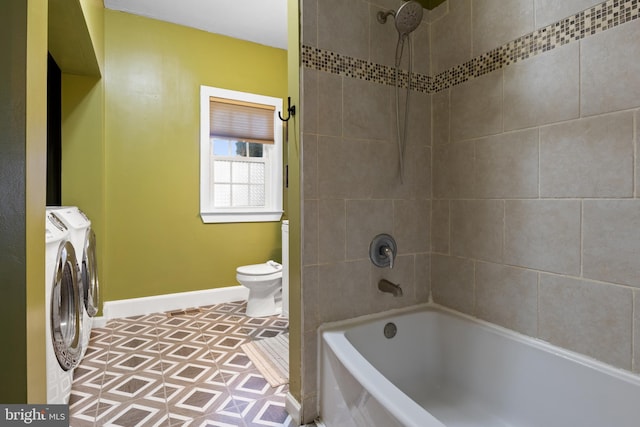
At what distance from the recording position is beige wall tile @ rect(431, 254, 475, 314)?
167 centimetres

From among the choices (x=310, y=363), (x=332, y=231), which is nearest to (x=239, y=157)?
(x=332, y=231)

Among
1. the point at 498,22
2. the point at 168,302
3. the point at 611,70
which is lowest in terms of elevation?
the point at 168,302

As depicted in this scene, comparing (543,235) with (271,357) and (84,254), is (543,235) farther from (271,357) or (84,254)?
(84,254)

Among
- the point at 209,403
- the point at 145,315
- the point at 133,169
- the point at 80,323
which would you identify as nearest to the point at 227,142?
the point at 133,169

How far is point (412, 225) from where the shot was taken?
5.99 feet

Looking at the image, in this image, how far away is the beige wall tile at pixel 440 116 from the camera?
5.85 feet

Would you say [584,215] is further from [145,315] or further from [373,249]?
[145,315]

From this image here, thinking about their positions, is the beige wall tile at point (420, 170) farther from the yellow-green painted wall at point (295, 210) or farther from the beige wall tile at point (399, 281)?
the yellow-green painted wall at point (295, 210)

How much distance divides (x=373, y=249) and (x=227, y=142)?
7.57 feet

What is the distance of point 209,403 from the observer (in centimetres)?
167

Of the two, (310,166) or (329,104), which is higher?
(329,104)

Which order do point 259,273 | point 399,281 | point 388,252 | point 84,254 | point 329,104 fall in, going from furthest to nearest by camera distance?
point 259,273 → point 84,254 → point 399,281 → point 388,252 → point 329,104

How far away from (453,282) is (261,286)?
169 cm

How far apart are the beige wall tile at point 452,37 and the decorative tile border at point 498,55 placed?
5cm
